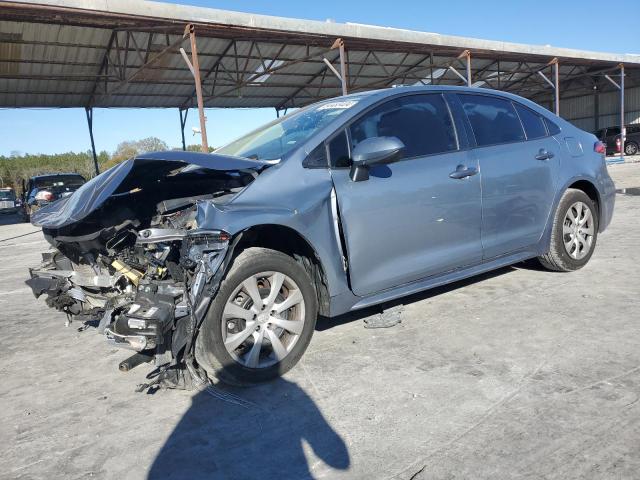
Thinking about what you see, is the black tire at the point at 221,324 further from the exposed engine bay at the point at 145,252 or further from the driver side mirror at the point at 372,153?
the driver side mirror at the point at 372,153

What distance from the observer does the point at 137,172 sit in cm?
321

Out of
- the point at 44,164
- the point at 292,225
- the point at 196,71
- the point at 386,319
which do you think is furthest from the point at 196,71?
the point at 44,164

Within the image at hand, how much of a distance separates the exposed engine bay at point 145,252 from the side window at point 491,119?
1842 mm

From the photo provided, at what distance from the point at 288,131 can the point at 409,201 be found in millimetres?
1075

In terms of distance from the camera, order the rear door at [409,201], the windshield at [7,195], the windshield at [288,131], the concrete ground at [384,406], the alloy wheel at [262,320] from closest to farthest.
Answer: the concrete ground at [384,406], the alloy wheel at [262,320], the rear door at [409,201], the windshield at [288,131], the windshield at [7,195]

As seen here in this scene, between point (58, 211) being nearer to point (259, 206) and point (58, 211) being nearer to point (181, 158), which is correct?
point (181, 158)

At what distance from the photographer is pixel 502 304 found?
404 centimetres

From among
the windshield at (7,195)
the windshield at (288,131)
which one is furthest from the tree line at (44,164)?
the windshield at (288,131)

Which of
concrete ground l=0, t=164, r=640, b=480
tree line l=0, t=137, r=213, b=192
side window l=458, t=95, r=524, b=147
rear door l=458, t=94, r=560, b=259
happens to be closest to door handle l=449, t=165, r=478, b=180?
rear door l=458, t=94, r=560, b=259

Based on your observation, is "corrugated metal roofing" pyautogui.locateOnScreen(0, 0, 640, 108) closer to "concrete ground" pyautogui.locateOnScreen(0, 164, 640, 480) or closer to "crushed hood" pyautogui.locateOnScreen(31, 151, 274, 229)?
"crushed hood" pyautogui.locateOnScreen(31, 151, 274, 229)

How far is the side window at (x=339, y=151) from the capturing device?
3.26 meters

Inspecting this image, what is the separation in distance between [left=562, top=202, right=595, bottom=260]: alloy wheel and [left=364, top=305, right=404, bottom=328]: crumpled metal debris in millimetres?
1802

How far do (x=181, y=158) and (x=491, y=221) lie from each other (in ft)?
7.81

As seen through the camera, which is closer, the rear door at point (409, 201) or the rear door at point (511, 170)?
the rear door at point (409, 201)
